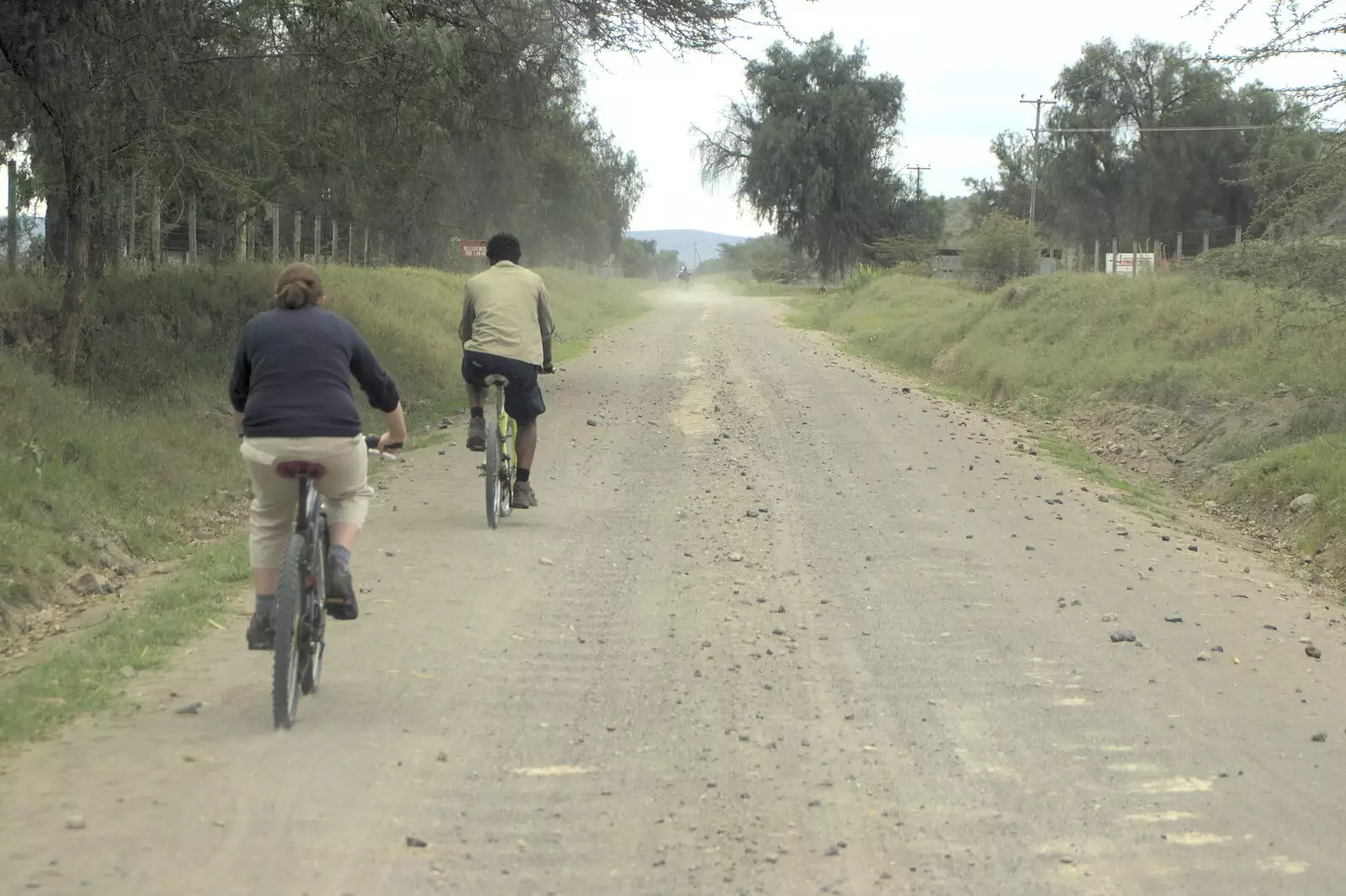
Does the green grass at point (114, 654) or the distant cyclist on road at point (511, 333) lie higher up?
the distant cyclist on road at point (511, 333)

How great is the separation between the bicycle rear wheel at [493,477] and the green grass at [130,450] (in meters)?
1.78

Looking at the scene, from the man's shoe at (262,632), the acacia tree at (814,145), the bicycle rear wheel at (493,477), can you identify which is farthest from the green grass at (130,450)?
the acacia tree at (814,145)

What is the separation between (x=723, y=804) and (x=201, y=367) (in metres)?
11.2

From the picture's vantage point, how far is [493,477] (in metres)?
10.1

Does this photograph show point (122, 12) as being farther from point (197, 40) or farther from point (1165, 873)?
point (1165, 873)

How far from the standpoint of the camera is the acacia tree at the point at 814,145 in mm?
62469

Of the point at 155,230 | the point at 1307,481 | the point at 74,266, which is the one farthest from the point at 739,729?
the point at 155,230

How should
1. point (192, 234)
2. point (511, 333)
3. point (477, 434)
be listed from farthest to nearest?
point (192, 234) → point (477, 434) → point (511, 333)

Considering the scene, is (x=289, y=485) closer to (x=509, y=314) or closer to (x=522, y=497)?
(x=509, y=314)

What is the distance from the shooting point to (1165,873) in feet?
14.7

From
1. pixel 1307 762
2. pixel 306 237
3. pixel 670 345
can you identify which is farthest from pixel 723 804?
pixel 306 237

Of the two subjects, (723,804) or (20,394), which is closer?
(723,804)

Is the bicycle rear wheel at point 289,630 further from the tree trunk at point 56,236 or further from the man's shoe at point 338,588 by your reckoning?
the tree trunk at point 56,236

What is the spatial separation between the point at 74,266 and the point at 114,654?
263 inches
